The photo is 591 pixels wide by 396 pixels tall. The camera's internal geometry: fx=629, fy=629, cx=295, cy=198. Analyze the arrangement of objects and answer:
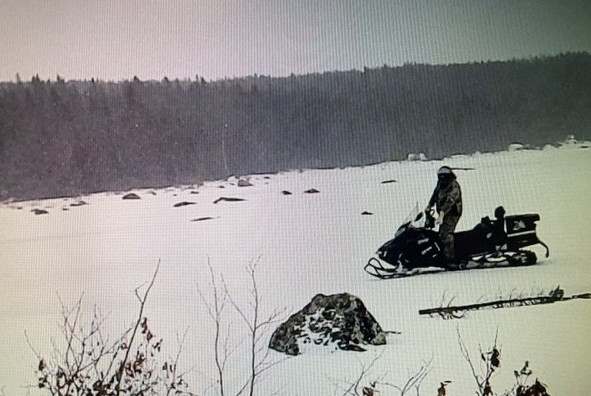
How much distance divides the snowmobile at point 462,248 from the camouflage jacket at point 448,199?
0.09 feet

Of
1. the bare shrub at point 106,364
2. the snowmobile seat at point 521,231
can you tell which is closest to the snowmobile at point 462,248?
the snowmobile seat at point 521,231

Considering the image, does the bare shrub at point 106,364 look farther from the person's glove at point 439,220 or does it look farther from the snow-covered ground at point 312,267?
the person's glove at point 439,220

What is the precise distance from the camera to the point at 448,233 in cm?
127

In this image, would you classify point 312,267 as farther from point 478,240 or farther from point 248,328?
point 478,240

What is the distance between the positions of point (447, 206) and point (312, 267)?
30cm

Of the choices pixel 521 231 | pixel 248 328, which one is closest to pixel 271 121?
pixel 248 328

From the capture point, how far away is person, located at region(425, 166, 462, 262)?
1.27 meters

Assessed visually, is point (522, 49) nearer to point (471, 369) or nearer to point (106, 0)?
point (471, 369)

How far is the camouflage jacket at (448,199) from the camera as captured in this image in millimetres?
1275

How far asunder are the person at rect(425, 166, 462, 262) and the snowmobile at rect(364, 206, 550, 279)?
0.03ft

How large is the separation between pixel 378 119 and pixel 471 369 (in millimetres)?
532

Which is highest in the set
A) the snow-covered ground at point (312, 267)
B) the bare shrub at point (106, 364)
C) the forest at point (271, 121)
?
the forest at point (271, 121)

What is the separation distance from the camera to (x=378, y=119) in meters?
1.32

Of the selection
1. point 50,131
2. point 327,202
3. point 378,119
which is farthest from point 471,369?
point 50,131
